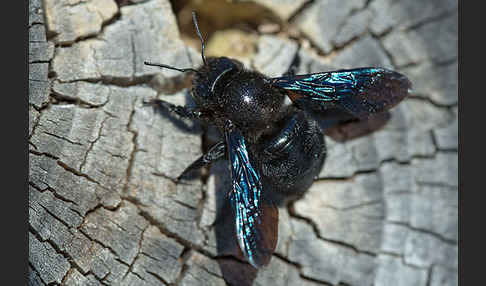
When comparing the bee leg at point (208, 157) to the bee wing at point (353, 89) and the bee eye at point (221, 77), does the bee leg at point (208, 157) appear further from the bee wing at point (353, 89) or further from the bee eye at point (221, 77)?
the bee wing at point (353, 89)

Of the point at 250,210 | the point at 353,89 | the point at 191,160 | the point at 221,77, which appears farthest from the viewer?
the point at 353,89

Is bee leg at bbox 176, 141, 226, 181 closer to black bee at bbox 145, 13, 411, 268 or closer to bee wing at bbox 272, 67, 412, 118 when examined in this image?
black bee at bbox 145, 13, 411, 268

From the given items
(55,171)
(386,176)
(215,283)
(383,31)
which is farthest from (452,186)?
(55,171)

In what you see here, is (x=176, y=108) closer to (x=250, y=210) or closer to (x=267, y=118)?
(x=267, y=118)

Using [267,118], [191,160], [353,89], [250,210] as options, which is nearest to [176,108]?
[191,160]

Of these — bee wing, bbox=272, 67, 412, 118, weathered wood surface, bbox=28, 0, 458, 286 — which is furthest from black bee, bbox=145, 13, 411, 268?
weathered wood surface, bbox=28, 0, 458, 286

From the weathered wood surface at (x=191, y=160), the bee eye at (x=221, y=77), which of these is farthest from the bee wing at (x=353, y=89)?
the bee eye at (x=221, y=77)
